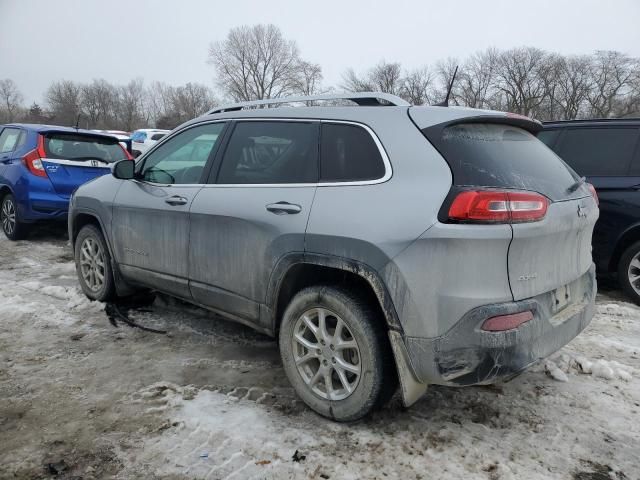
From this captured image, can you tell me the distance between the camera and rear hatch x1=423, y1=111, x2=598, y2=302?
2.34 meters

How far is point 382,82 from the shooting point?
201ft

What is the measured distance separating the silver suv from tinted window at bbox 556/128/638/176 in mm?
2249

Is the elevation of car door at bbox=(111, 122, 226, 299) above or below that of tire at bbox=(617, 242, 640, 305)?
above

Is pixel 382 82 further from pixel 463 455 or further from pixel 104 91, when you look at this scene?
pixel 463 455

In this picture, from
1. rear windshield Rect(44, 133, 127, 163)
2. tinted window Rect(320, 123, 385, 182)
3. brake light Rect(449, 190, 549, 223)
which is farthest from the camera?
rear windshield Rect(44, 133, 127, 163)

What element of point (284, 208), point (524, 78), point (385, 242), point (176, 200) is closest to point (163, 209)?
point (176, 200)

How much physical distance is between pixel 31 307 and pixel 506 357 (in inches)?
164

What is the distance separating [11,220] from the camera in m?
7.48

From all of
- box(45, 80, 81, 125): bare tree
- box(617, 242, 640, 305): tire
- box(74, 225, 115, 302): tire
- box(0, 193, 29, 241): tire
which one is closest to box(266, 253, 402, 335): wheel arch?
box(74, 225, 115, 302): tire

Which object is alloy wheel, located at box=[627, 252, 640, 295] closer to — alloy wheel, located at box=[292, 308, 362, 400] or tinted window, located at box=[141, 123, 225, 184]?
alloy wheel, located at box=[292, 308, 362, 400]

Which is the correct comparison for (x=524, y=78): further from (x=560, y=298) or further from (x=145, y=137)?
(x=560, y=298)

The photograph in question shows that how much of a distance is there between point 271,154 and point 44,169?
5.28 meters

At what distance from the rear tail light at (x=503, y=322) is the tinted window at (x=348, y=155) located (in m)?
0.89

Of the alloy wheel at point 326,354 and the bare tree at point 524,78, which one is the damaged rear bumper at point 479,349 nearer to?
the alloy wheel at point 326,354
